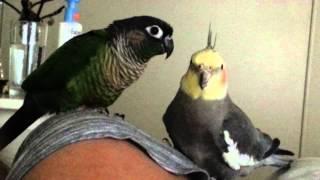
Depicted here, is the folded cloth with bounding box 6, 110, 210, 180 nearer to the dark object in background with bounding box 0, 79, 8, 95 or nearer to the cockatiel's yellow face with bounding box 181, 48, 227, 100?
the cockatiel's yellow face with bounding box 181, 48, 227, 100

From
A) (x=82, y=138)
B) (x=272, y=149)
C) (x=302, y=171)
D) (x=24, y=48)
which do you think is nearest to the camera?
(x=82, y=138)

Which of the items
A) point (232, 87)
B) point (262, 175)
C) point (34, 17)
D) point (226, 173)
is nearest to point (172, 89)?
point (232, 87)

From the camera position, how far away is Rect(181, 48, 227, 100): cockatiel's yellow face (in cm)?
92

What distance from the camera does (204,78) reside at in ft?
3.01

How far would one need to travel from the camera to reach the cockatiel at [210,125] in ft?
2.97

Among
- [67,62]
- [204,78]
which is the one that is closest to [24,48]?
[67,62]

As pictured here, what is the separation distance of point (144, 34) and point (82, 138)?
33 cm

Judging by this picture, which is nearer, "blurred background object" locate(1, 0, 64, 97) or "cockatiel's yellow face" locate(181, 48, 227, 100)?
"cockatiel's yellow face" locate(181, 48, 227, 100)

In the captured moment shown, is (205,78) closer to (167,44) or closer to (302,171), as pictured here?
(167,44)

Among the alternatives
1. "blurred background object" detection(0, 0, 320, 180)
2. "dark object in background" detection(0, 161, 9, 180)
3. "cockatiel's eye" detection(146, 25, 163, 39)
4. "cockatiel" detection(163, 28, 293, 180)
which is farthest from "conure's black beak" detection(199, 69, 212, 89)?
"blurred background object" detection(0, 0, 320, 180)

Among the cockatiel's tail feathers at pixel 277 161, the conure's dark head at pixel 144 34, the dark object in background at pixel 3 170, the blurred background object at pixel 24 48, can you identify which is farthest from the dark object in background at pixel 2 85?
the cockatiel's tail feathers at pixel 277 161

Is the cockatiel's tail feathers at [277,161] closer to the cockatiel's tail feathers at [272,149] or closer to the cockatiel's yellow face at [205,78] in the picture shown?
the cockatiel's tail feathers at [272,149]

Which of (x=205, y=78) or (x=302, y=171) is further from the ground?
(x=205, y=78)

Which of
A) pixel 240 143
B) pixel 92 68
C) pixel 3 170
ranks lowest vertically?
pixel 3 170
